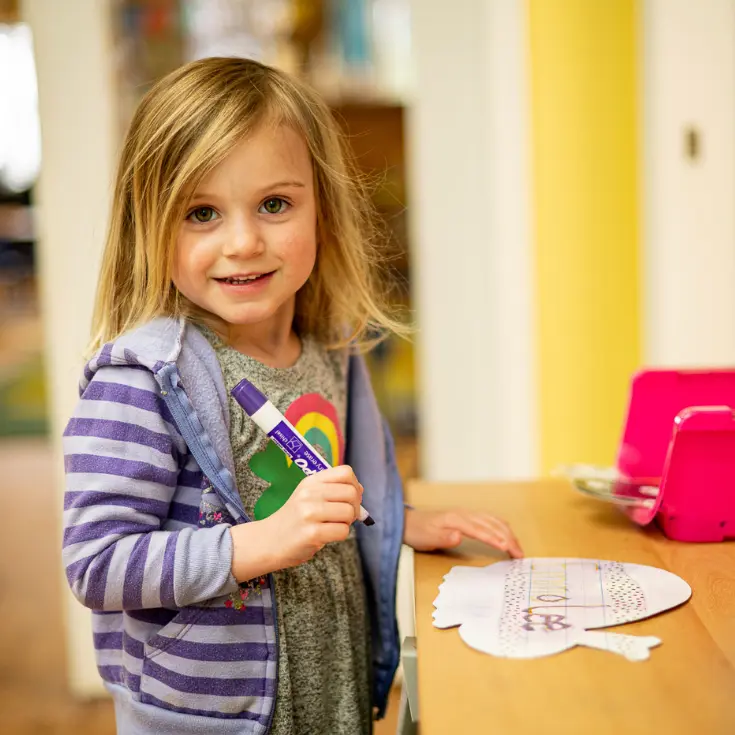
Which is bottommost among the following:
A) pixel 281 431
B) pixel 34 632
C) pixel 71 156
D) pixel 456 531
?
pixel 34 632

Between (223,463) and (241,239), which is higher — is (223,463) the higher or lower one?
the lower one

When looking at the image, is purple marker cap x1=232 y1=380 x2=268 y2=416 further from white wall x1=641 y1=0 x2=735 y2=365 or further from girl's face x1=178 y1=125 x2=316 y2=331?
white wall x1=641 y1=0 x2=735 y2=365

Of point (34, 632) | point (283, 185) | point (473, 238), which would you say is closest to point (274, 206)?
point (283, 185)

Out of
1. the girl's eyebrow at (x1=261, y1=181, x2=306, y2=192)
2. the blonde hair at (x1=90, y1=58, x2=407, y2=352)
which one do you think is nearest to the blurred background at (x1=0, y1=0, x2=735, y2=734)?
the blonde hair at (x1=90, y1=58, x2=407, y2=352)

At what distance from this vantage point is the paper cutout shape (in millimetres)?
632

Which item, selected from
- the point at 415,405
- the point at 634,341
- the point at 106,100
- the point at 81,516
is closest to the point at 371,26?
the point at 415,405

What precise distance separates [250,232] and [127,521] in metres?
0.25

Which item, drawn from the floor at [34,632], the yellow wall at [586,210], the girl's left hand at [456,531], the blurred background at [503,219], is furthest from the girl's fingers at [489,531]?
the yellow wall at [586,210]

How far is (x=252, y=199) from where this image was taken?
812 millimetres

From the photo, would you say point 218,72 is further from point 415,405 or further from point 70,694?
point 415,405

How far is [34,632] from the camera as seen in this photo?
2418 mm

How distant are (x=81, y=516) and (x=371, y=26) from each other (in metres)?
2.74

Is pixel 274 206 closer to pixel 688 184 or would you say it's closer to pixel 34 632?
pixel 688 184

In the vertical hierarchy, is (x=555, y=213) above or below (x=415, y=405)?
above
